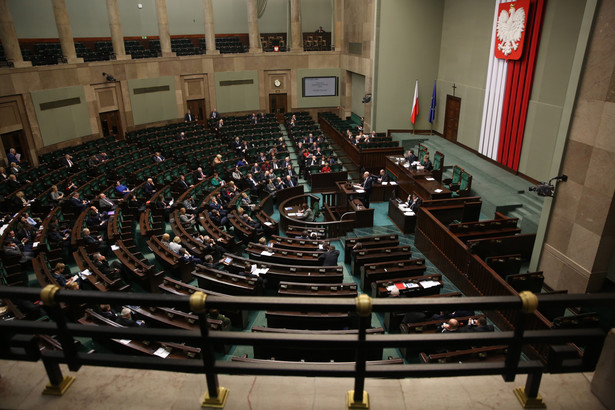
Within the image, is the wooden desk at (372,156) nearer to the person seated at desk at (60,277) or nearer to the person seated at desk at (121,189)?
the person seated at desk at (121,189)

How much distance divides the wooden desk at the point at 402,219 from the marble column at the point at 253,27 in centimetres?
1552

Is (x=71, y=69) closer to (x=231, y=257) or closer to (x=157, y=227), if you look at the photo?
(x=157, y=227)

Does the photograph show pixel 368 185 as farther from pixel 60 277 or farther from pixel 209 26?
pixel 209 26

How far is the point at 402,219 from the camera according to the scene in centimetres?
1159

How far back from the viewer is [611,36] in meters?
6.76

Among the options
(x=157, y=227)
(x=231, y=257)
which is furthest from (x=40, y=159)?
(x=231, y=257)

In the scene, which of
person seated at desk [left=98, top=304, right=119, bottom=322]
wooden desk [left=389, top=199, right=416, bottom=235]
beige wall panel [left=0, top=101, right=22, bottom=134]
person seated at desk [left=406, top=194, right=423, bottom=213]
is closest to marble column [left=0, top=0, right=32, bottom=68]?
beige wall panel [left=0, top=101, right=22, bottom=134]

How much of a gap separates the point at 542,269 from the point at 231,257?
6629 mm

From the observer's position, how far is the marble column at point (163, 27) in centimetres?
2077

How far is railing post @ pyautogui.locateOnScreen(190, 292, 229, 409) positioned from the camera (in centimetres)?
185

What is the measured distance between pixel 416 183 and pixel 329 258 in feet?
17.8

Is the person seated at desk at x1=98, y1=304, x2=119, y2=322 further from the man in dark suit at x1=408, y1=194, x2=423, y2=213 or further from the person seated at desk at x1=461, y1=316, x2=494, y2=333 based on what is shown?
the man in dark suit at x1=408, y1=194, x2=423, y2=213

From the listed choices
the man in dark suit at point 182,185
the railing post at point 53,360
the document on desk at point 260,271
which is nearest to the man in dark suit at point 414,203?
the document on desk at point 260,271

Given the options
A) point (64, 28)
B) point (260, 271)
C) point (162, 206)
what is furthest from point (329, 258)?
point (64, 28)
